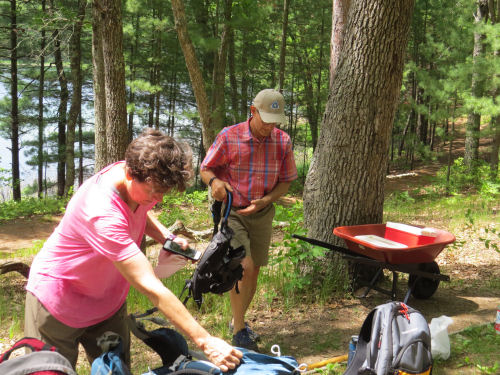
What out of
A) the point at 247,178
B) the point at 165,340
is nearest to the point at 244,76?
the point at 247,178

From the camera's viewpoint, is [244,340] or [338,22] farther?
[338,22]

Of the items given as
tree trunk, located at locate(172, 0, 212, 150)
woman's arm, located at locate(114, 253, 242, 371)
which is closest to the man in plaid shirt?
woman's arm, located at locate(114, 253, 242, 371)

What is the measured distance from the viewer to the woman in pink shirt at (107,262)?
164 cm

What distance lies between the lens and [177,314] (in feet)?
5.32

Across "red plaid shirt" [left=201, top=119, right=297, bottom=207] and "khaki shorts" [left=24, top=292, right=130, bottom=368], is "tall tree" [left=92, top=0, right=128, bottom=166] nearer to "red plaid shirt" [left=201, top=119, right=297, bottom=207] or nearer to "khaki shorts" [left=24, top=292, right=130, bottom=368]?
"red plaid shirt" [left=201, top=119, right=297, bottom=207]

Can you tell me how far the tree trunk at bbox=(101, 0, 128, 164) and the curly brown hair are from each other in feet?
12.8

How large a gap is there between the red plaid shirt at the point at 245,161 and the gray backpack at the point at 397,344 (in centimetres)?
146

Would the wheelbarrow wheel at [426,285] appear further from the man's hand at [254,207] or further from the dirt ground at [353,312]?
the man's hand at [254,207]

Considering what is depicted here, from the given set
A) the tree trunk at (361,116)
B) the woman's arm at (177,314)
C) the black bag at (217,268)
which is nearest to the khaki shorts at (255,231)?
the black bag at (217,268)

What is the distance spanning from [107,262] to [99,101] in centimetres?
591

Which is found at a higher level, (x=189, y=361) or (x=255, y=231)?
(x=255, y=231)

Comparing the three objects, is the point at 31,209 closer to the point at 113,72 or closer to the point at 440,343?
the point at 113,72

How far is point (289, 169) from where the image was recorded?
356 centimetres

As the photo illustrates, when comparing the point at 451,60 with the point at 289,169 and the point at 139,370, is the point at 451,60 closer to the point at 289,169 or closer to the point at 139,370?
the point at 289,169
